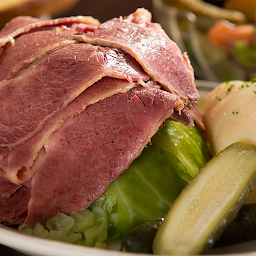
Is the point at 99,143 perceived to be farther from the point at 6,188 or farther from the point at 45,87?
the point at 6,188

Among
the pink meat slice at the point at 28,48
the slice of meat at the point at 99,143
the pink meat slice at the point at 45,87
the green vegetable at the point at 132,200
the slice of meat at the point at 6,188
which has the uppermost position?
the pink meat slice at the point at 28,48

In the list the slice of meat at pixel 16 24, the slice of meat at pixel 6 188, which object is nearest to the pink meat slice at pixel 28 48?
the slice of meat at pixel 16 24

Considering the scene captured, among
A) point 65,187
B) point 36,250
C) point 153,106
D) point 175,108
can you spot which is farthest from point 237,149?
point 36,250

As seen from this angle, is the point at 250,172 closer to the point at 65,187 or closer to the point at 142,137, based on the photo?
the point at 142,137

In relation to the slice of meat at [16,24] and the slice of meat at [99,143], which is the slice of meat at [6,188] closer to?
the slice of meat at [99,143]

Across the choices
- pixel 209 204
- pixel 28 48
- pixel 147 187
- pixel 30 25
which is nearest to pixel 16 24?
pixel 30 25

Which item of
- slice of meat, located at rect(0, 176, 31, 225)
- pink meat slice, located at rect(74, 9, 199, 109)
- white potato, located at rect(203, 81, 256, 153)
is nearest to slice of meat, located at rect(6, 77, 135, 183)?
slice of meat, located at rect(0, 176, 31, 225)
